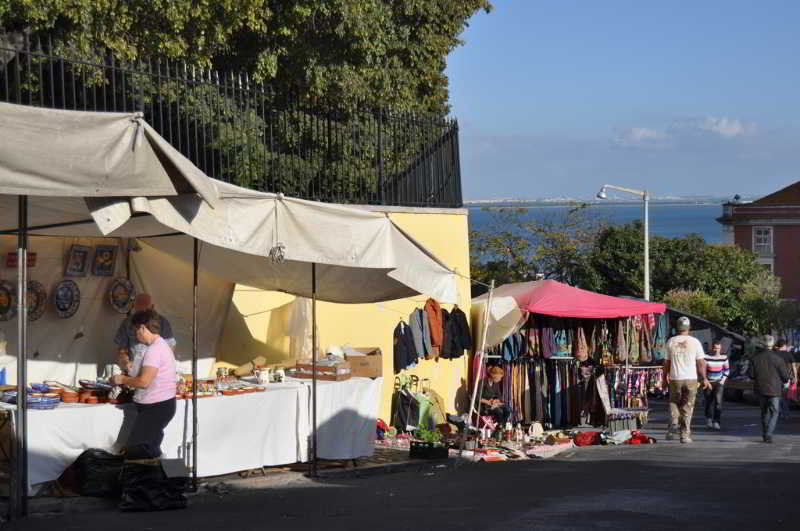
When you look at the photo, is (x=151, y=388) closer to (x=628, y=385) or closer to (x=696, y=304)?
(x=628, y=385)

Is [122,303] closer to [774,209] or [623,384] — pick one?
[623,384]

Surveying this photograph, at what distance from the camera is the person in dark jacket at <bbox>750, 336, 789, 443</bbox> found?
18031 millimetres

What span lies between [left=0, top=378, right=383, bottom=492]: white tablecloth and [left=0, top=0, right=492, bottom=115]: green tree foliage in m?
8.86

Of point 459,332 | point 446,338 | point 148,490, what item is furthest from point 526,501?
point 459,332

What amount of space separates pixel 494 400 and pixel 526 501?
7.22m

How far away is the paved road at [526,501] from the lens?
374 inches

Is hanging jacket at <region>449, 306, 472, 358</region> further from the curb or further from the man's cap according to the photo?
the man's cap

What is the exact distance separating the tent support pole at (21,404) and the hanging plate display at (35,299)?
3088 millimetres

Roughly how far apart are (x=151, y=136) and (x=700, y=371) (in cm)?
1246

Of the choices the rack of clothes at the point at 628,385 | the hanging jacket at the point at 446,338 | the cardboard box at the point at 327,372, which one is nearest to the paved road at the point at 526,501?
the cardboard box at the point at 327,372

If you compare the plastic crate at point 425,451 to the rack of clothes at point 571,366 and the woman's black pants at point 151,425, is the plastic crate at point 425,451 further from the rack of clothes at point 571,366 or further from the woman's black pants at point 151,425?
the woman's black pants at point 151,425

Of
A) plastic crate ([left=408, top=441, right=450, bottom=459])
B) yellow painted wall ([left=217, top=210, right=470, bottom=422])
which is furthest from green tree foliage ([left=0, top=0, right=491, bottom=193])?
plastic crate ([left=408, top=441, right=450, bottom=459])

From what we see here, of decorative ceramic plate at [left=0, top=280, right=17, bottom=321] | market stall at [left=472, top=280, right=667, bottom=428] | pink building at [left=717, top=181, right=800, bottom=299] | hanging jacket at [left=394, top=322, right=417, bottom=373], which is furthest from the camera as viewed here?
pink building at [left=717, top=181, right=800, bottom=299]

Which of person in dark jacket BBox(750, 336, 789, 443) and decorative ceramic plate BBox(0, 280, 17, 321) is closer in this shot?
decorative ceramic plate BBox(0, 280, 17, 321)
